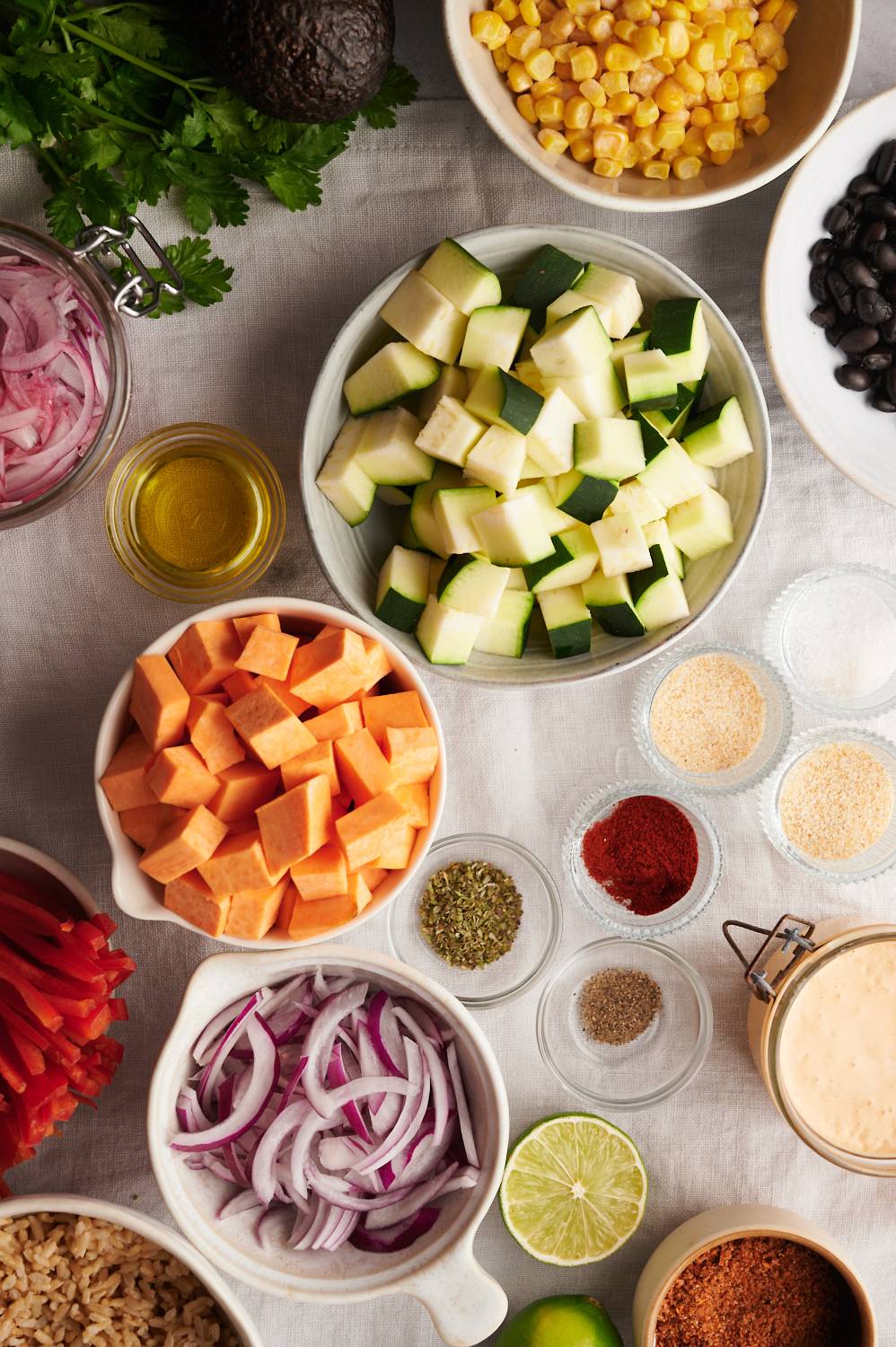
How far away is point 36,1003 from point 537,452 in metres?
1.21

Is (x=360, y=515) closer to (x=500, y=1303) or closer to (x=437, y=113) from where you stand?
(x=437, y=113)

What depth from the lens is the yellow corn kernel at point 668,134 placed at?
187 centimetres

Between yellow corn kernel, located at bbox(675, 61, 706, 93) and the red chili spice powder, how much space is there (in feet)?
4.15

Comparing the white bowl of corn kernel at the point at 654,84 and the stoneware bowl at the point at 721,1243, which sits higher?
the white bowl of corn kernel at the point at 654,84

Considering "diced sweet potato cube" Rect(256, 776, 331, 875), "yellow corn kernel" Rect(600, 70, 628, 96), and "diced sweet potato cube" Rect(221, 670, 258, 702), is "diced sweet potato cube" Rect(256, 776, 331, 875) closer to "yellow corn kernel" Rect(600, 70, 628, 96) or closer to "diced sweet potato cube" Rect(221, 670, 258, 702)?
"diced sweet potato cube" Rect(221, 670, 258, 702)

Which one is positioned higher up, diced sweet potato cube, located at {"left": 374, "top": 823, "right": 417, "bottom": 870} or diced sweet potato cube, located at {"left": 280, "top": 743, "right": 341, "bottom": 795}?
diced sweet potato cube, located at {"left": 280, "top": 743, "right": 341, "bottom": 795}

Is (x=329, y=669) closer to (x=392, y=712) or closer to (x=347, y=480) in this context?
(x=392, y=712)

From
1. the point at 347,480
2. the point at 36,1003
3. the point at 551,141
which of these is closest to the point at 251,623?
the point at 347,480

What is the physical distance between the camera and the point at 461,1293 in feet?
6.17

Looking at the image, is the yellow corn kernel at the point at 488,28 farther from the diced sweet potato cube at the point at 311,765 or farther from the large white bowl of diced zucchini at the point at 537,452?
the diced sweet potato cube at the point at 311,765

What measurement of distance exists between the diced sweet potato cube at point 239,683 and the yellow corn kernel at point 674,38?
4.08ft

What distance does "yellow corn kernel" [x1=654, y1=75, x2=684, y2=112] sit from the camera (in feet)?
6.05

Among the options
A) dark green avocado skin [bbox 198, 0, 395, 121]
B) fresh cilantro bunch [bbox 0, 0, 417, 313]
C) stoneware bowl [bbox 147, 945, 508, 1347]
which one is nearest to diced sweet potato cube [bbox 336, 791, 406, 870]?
stoneware bowl [bbox 147, 945, 508, 1347]

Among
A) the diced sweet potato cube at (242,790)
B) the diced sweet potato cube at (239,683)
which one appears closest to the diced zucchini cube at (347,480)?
the diced sweet potato cube at (239,683)
